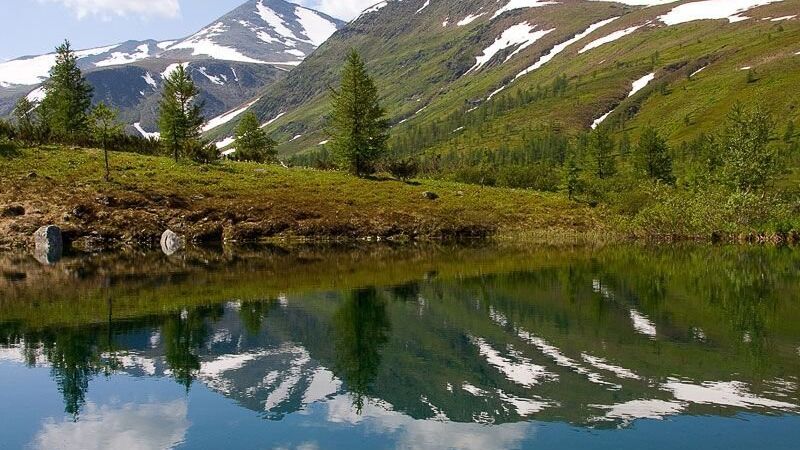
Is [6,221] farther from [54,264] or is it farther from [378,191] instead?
[378,191]

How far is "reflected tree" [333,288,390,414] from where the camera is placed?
20.6m

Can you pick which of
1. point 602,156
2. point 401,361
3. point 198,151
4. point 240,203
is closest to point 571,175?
point 602,156

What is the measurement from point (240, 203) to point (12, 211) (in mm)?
23063

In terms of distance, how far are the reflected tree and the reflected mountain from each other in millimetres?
112

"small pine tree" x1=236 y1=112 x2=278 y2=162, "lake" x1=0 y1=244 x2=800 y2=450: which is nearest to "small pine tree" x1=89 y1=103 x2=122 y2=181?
"small pine tree" x1=236 y1=112 x2=278 y2=162

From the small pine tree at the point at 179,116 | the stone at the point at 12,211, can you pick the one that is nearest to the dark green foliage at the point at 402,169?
the small pine tree at the point at 179,116

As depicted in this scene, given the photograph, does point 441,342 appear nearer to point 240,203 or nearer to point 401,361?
point 401,361

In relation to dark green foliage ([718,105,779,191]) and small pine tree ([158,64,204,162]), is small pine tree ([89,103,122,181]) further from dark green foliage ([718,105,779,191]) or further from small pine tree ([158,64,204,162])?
dark green foliage ([718,105,779,191])

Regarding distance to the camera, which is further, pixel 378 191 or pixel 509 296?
pixel 378 191

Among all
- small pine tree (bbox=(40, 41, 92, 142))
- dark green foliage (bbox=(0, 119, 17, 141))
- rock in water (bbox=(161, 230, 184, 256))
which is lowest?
rock in water (bbox=(161, 230, 184, 256))

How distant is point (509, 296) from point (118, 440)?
23.7m

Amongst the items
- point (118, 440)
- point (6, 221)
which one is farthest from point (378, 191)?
point (118, 440)

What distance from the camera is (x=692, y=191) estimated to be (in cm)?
8500

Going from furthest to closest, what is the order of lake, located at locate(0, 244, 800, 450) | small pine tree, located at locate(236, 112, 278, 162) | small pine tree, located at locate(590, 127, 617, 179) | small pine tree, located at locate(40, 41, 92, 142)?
1. small pine tree, located at locate(590, 127, 617, 179)
2. small pine tree, located at locate(236, 112, 278, 162)
3. small pine tree, located at locate(40, 41, 92, 142)
4. lake, located at locate(0, 244, 800, 450)
